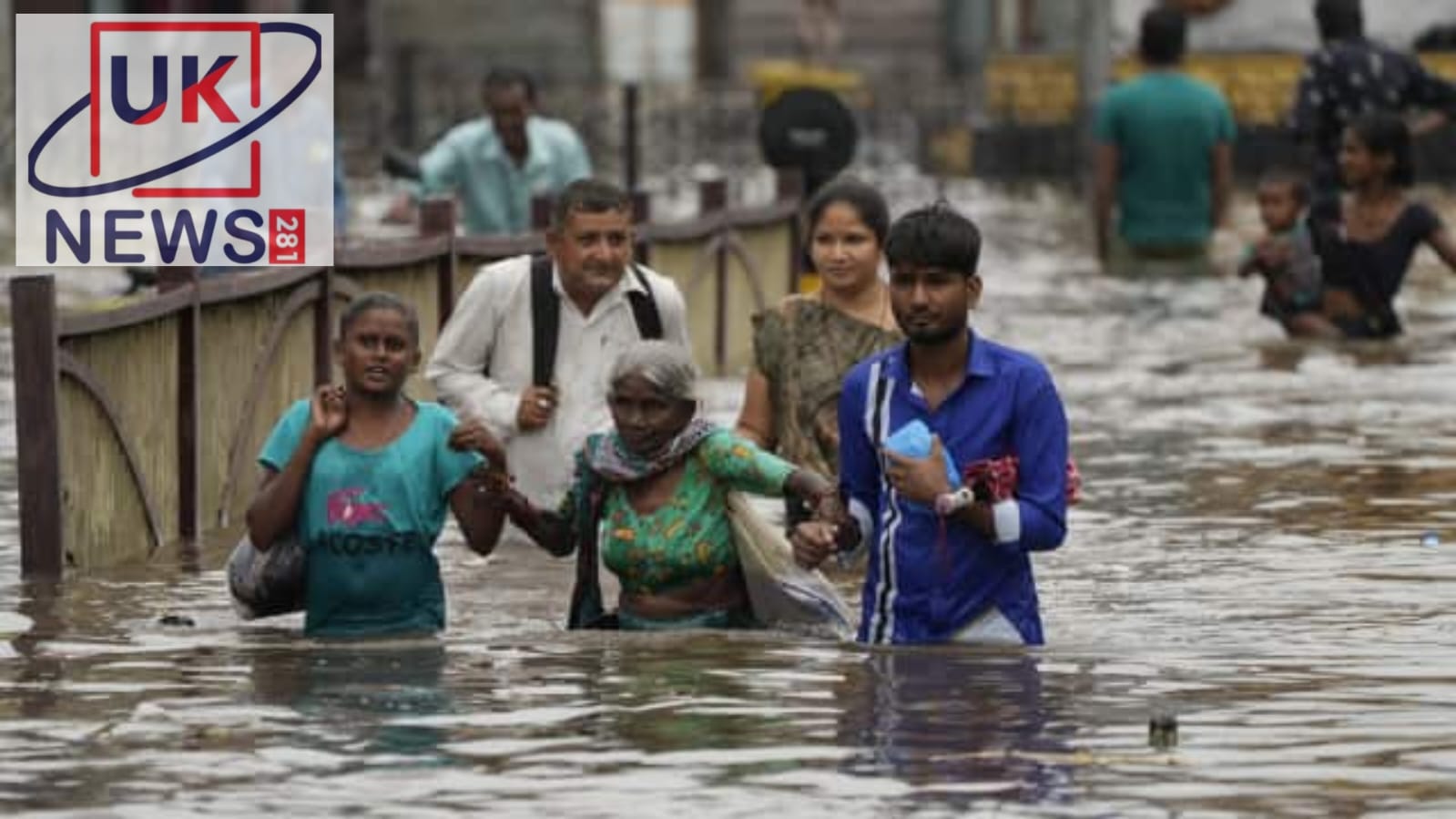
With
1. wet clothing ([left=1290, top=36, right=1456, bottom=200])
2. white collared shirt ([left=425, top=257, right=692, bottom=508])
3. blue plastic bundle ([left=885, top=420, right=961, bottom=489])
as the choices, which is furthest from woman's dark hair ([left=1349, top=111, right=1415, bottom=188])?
blue plastic bundle ([left=885, top=420, right=961, bottom=489])

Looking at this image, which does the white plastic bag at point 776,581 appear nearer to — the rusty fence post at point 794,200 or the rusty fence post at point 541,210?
the rusty fence post at point 541,210

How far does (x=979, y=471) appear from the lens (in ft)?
34.1

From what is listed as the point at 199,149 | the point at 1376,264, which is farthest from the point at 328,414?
the point at 199,149

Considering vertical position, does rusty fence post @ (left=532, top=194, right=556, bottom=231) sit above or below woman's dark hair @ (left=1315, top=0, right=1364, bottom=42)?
below

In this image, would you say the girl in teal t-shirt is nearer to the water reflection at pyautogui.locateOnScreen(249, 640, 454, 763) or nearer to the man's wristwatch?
the water reflection at pyautogui.locateOnScreen(249, 640, 454, 763)

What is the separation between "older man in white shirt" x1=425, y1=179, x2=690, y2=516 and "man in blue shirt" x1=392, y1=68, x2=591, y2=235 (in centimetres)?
846

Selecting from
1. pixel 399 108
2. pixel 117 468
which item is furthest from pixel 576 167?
pixel 399 108

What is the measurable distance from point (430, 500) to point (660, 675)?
0.93 m

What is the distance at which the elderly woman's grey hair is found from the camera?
11.4m

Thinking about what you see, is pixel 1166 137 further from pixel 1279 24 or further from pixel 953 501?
pixel 1279 24

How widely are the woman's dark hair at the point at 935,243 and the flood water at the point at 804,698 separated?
3.20 feet

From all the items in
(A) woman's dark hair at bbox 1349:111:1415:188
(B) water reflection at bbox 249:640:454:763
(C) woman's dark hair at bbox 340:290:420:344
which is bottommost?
(B) water reflection at bbox 249:640:454:763

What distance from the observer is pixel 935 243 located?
34.1 feet

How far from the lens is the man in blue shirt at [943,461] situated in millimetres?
10359
